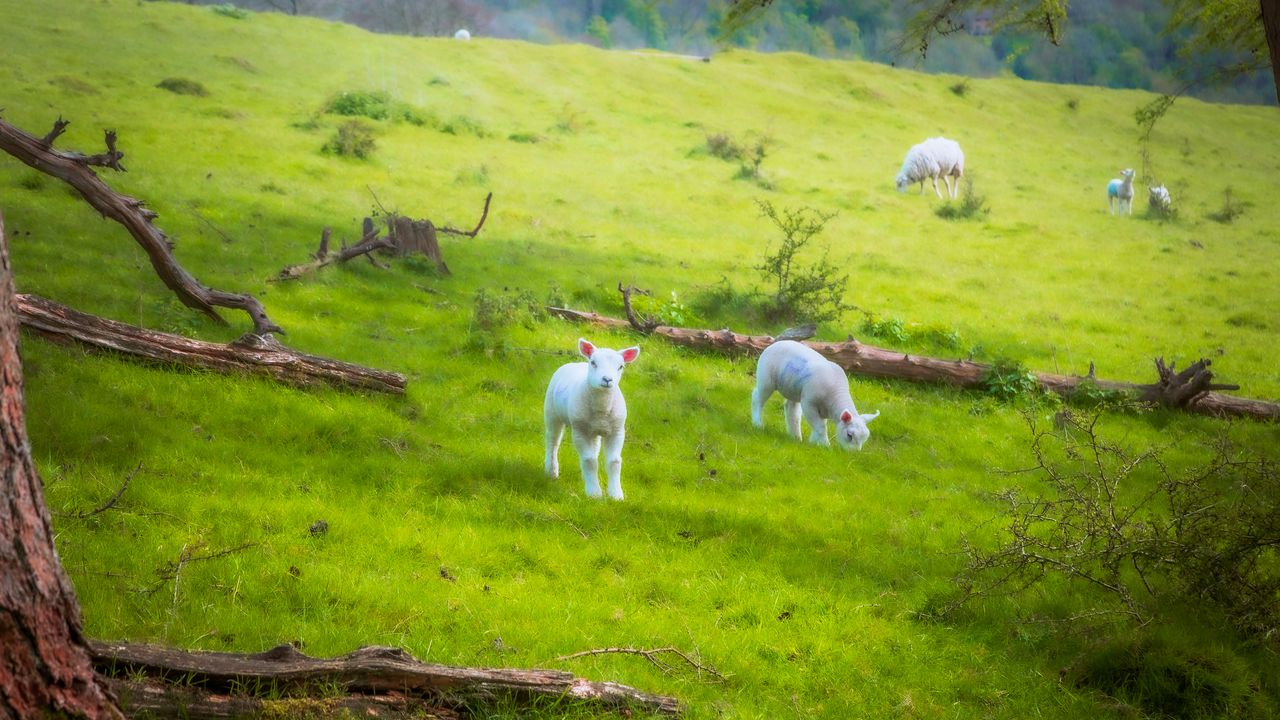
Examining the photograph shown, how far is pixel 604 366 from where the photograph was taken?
28.1 feet

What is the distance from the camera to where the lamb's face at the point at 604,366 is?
27.5ft

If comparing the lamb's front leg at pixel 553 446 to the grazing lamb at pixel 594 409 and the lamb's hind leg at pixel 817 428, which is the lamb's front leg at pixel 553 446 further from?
the lamb's hind leg at pixel 817 428

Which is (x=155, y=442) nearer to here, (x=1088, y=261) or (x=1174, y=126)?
(x=1088, y=261)

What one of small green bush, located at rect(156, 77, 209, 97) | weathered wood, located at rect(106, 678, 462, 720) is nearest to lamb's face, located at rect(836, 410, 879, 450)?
weathered wood, located at rect(106, 678, 462, 720)

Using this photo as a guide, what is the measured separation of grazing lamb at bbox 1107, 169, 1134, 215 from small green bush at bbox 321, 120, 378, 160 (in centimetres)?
2676

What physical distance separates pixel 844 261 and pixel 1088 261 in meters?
7.96

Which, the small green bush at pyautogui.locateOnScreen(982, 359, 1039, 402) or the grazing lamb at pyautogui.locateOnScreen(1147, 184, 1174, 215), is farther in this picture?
the grazing lamb at pyautogui.locateOnScreen(1147, 184, 1174, 215)

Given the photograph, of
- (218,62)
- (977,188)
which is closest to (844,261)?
(977,188)

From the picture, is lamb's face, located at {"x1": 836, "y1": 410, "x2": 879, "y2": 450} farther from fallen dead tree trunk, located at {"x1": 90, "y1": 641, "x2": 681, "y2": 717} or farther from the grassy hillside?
fallen dead tree trunk, located at {"x1": 90, "y1": 641, "x2": 681, "y2": 717}

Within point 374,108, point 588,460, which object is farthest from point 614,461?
point 374,108

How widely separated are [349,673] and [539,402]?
7.76m

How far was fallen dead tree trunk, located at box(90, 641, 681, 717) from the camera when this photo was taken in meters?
4.25

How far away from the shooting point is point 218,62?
34.7 metres

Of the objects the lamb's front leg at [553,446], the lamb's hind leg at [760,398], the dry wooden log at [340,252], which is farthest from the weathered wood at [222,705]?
the dry wooden log at [340,252]
